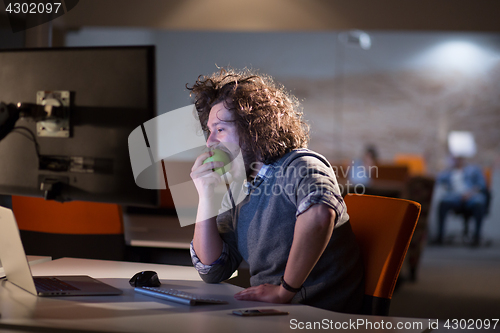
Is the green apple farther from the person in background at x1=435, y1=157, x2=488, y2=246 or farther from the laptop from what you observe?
the person in background at x1=435, y1=157, x2=488, y2=246

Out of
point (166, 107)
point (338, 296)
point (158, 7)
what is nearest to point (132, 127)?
point (338, 296)

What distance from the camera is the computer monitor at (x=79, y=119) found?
982 millimetres

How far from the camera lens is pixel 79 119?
1.02 metres

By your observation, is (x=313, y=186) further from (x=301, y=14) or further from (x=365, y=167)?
(x=365, y=167)

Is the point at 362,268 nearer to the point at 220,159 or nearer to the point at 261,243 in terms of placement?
the point at 261,243

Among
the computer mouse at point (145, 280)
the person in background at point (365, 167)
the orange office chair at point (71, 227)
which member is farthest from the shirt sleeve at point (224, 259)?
the person in background at point (365, 167)

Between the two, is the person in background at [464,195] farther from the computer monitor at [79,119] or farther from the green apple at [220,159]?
the computer monitor at [79,119]

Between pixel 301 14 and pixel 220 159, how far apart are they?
2.99m

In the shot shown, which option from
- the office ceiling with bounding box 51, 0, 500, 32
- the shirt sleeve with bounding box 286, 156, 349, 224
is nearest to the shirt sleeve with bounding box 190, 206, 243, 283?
the shirt sleeve with bounding box 286, 156, 349, 224

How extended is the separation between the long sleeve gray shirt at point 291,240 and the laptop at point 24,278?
275 mm

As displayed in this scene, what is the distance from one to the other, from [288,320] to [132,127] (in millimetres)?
504

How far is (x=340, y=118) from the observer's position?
6578 millimetres

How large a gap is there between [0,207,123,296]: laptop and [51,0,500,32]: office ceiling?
125 inches

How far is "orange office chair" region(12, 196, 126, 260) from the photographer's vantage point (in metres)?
1.89
